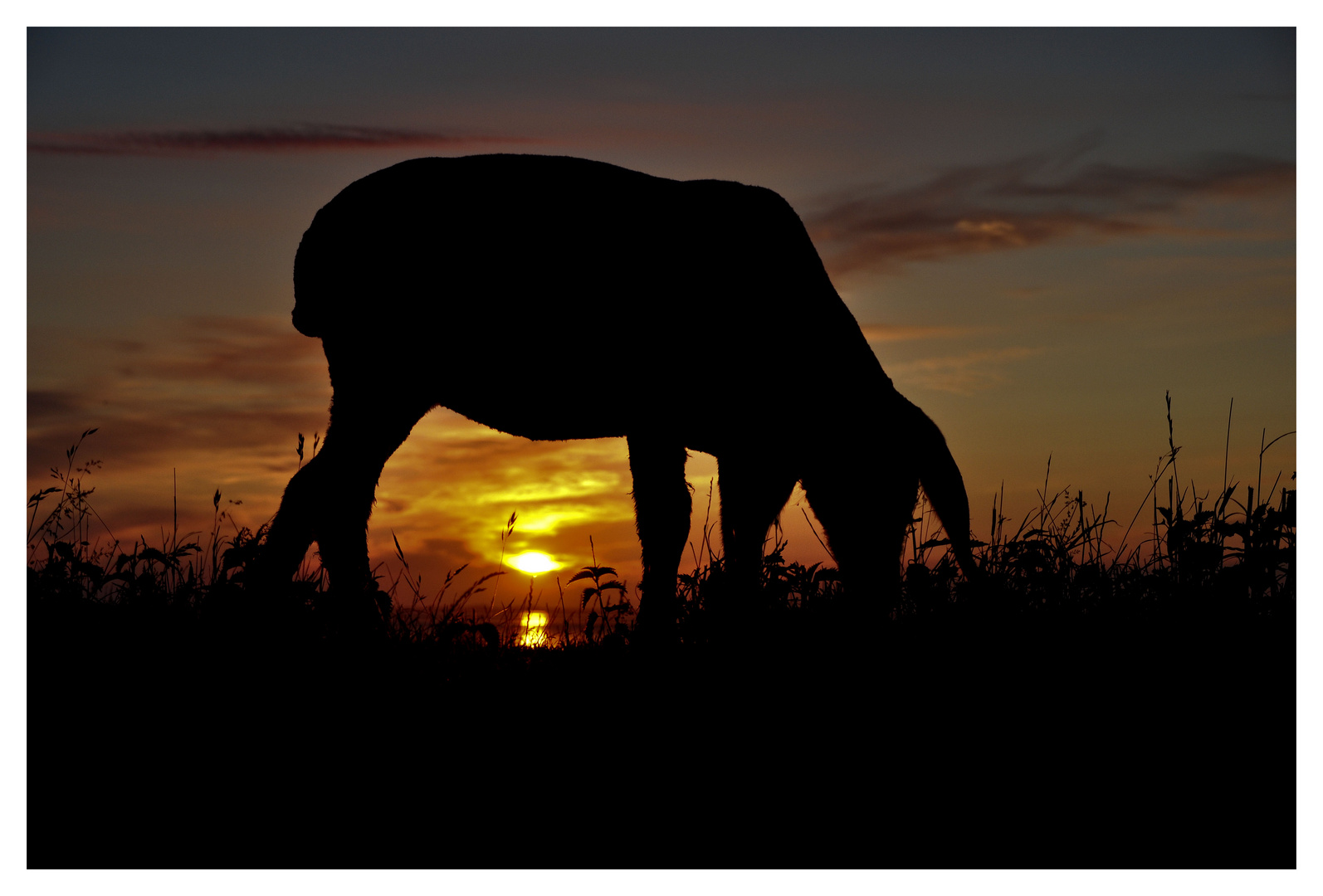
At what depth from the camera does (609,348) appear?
4387 millimetres

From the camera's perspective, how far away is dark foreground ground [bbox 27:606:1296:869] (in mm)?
2748

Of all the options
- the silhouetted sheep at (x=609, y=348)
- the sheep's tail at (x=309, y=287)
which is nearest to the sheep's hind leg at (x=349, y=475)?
the silhouetted sheep at (x=609, y=348)

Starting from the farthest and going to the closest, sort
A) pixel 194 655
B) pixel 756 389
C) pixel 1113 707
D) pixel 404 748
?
pixel 756 389 → pixel 194 655 → pixel 1113 707 → pixel 404 748

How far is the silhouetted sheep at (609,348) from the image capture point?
Answer: 4328 mm

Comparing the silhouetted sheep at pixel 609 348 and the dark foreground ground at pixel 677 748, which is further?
the silhouetted sheep at pixel 609 348

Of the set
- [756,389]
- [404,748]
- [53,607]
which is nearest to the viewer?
[404,748]

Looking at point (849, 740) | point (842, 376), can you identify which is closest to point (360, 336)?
point (842, 376)

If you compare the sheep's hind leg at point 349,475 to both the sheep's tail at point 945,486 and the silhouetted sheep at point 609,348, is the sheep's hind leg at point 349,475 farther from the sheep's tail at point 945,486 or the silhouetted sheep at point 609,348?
the sheep's tail at point 945,486

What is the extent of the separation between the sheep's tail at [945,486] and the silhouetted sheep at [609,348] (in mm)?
10

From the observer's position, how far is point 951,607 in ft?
14.2

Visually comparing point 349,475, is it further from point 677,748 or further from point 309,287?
point 677,748

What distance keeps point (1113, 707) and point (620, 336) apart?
2278 millimetres

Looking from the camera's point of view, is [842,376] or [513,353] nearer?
[513,353]

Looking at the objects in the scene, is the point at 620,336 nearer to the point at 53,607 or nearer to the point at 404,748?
the point at 404,748
